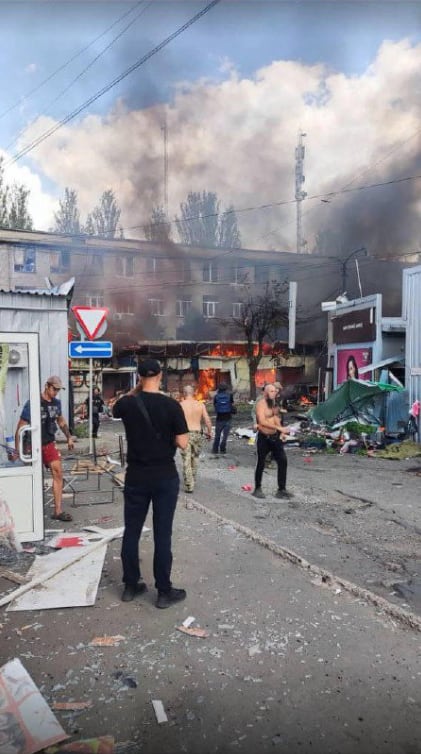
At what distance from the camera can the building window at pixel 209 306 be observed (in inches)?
1433

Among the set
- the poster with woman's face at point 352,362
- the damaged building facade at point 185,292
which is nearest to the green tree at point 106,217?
the damaged building facade at point 185,292

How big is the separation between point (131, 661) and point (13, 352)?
3828 mm

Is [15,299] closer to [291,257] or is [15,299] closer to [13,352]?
[13,352]

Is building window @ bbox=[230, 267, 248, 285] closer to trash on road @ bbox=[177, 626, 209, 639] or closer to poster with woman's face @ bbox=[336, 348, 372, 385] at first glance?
poster with woman's face @ bbox=[336, 348, 372, 385]

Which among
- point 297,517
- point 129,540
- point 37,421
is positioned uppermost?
point 37,421

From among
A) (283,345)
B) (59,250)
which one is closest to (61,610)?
(283,345)

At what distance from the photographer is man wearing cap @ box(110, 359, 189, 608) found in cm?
360

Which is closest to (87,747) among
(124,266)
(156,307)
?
(156,307)

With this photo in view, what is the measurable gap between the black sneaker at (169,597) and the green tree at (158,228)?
93.0ft

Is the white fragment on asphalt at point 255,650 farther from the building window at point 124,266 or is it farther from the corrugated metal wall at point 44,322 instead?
the building window at point 124,266

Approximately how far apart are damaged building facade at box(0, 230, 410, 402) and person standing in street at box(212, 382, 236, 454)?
699 inches

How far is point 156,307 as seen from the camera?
34.8m

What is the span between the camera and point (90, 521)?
5.83 metres

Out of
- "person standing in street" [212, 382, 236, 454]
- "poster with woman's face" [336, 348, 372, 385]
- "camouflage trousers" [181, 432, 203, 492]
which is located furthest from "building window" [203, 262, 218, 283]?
"camouflage trousers" [181, 432, 203, 492]
